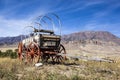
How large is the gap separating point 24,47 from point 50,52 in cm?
341

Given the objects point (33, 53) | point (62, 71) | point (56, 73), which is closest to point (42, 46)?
point (33, 53)

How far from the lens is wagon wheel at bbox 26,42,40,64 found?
13.9 metres

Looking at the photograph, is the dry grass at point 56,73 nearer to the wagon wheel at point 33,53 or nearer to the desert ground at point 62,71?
the desert ground at point 62,71

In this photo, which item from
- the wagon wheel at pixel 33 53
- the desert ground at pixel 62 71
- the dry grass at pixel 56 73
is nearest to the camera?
the dry grass at pixel 56 73

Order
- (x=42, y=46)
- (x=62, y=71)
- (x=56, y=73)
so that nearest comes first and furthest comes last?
(x=56, y=73) → (x=62, y=71) → (x=42, y=46)

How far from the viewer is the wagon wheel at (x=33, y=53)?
13.9 meters

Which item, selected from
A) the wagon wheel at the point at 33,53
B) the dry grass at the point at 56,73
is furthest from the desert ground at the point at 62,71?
the wagon wheel at the point at 33,53

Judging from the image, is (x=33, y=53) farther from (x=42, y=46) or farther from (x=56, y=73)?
(x=56, y=73)

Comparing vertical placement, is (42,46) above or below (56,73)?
above

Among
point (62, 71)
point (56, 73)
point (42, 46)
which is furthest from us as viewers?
point (42, 46)

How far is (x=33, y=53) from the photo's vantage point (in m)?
14.6

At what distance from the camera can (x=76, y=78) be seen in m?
8.52

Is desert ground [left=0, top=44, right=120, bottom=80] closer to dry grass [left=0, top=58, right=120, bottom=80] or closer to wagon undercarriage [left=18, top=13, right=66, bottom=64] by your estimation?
dry grass [left=0, top=58, right=120, bottom=80]

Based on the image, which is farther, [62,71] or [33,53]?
[33,53]
